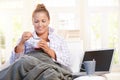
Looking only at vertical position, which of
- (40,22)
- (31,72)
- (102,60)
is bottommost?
(102,60)

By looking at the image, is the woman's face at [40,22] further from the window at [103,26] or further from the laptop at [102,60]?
the window at [103,26]

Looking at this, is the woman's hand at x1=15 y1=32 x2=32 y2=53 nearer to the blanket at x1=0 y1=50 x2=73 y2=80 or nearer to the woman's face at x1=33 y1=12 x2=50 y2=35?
the woman's face at x1=33 y1=12 x2=50 y2=35

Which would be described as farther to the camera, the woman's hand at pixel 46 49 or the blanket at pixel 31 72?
the woman's hand at pixel 46 49

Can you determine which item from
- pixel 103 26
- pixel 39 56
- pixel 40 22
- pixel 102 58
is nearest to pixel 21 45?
pixel 40 22

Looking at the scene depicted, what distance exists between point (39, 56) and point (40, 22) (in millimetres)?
457

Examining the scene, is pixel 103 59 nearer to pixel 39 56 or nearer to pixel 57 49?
pixel 57 49

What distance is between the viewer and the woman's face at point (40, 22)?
76.5 inches

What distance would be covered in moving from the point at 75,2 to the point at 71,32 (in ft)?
1.03

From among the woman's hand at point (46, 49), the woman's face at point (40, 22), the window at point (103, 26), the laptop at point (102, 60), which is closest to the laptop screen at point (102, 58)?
the laptop at point (102, 60)

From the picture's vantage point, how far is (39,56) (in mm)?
1562

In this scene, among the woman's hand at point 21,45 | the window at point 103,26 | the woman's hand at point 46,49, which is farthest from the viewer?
the window at point 103,26

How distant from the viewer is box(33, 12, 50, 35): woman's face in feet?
6.38

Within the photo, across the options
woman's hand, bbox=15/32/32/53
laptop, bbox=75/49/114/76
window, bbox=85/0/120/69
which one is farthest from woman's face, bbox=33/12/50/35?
window, bbox=85/0/120/69

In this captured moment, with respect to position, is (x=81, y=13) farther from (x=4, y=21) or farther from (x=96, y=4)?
(x=4, y=21)
